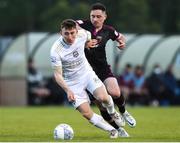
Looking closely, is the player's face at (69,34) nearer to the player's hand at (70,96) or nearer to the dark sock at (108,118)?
the player's hand at (70,96)

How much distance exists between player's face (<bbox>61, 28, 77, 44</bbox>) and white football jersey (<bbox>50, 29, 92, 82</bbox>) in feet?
0.67

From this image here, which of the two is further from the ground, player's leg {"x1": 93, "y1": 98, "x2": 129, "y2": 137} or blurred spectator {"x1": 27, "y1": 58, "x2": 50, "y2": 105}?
player's leg {"x1": 93, "y1": 98, "x2": 129, "y2": 137}

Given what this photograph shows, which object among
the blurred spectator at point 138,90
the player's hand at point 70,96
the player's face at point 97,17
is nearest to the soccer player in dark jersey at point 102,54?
the player's face at point 97,17

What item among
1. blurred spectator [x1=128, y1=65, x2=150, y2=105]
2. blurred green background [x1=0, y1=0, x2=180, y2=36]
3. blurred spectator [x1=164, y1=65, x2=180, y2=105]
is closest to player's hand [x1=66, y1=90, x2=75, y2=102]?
blurred spectator [x1=128, y1=65, x2=150, y2=105]

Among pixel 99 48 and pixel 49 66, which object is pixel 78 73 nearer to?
pixel 99 48

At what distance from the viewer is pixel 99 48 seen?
18266mm

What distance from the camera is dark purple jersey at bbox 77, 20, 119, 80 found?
18.2m

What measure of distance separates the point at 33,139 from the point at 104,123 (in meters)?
1.39

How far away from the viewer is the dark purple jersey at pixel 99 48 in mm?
18219

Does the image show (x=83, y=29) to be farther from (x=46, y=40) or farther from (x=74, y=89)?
(x=46, y=40)

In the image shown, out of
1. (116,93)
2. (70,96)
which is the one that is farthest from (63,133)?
(116,93)

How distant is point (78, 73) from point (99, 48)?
4.23 ft

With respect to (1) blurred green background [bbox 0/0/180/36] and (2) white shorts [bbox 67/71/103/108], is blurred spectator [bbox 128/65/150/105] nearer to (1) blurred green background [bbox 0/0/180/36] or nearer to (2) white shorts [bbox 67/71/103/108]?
(2) white shorts [bbox 67/71/103/108]

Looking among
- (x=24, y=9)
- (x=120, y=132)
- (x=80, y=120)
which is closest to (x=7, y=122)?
(x=80, y=120)
